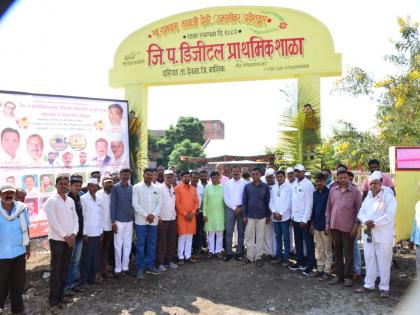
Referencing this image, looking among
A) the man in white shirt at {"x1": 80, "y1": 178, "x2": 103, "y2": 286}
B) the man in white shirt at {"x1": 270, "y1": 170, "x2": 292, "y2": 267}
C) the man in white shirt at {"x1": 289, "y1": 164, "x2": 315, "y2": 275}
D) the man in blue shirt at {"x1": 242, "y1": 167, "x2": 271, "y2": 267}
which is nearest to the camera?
the man in white shirt at {"x1": 80, "y1": 178, "x2": 103, "y2": 286}

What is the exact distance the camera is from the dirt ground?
16.0 ft

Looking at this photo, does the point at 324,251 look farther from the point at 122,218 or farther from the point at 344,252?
the point at 122,218

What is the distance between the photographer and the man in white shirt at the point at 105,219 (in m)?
5.86

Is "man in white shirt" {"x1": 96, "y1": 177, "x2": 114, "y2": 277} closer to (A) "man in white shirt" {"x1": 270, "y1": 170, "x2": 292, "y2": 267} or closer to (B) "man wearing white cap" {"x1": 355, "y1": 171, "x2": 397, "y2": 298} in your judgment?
(A) "man in white shirt" {"x1": 270, "y1": 170, "x2": 292, "y2": 267}

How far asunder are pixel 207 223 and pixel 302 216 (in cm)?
193

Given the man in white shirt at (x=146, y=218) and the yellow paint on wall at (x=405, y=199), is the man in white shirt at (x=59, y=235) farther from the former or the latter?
the yellow paint on wall at (x=405, y=199)

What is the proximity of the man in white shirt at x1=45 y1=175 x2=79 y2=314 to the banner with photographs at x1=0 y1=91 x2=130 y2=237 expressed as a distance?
1648 millimetres

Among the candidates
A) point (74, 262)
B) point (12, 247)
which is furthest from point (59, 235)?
point (74, 262)

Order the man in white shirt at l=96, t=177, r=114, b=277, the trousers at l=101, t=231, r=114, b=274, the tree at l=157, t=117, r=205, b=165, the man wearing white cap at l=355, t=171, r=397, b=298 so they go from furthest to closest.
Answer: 1. the tree at l=157, t=117, r=205, b=165
2. the trousers at l=101, t=231, r=114, b=274
3. the man in white shirt at l=96, t=177, r=114, b=277
4. the man wearing white cap at l=355, t=171, r=397, b=298

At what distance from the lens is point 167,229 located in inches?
262

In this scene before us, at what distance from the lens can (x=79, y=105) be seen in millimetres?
6871

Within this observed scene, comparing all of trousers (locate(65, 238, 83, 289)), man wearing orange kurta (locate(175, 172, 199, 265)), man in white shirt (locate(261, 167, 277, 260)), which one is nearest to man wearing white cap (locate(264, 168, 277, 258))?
man in white shirt (locate(261, 167, 277, 260))

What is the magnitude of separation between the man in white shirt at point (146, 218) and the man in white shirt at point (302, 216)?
2355mm

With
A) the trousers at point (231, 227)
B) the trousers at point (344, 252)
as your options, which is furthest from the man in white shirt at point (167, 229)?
the trousers at point (344, 252)
